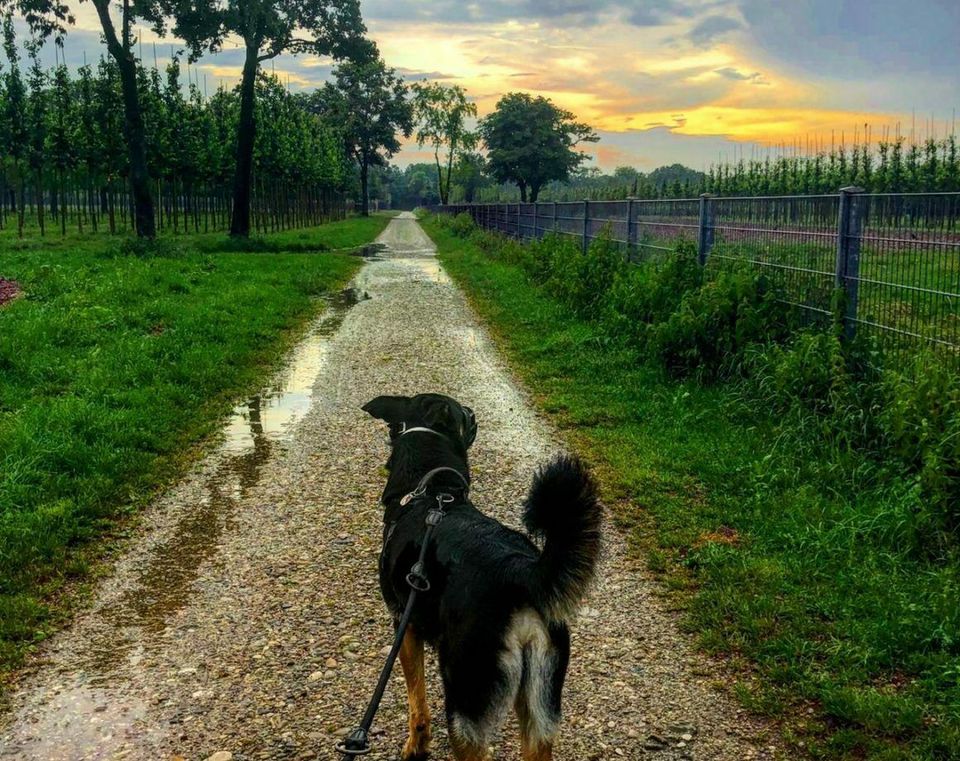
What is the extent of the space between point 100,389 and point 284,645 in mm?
5204

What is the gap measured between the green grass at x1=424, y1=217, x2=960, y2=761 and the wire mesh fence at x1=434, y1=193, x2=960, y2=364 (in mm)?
1120

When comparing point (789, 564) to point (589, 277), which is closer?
point (789, 564)

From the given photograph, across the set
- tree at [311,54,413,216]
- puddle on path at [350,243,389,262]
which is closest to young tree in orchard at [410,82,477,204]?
tree at [311,54,413,216]

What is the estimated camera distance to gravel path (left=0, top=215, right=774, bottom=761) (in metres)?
3.19

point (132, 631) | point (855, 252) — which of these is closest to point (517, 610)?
point (132, 631)

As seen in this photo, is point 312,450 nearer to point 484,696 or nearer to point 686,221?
point 484,696

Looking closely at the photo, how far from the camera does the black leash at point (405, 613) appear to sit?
245 cm

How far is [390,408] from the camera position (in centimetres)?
397

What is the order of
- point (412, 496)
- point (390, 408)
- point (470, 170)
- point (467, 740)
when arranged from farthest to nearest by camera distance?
point (470, 170) < point (390, 408) < point (412, 496) < point (467, 740)

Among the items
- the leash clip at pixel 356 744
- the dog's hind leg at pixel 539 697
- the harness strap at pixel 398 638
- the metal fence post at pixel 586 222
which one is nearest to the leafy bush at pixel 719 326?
the harness strap at pixel 398 638

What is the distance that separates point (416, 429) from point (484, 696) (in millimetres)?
1489

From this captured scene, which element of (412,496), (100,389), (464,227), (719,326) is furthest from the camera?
(464,227)

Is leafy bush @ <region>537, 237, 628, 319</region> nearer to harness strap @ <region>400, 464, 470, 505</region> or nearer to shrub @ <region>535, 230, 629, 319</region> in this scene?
shrub @ <region>535, 230, 629, 319</region>

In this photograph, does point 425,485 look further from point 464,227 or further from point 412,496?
point 464,227
